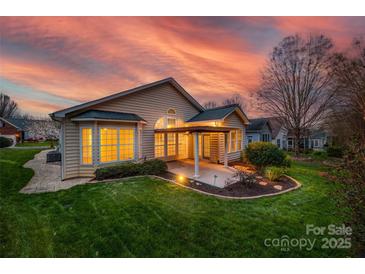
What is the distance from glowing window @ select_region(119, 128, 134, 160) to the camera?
339 inches

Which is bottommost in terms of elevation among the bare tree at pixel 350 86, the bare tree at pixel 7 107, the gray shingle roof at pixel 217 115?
the gray shingle roof at pixel 217 115

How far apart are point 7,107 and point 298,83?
58.6 meters

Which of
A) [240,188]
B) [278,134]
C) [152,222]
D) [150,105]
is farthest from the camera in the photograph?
[278,134]

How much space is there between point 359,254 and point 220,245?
7.66 feet

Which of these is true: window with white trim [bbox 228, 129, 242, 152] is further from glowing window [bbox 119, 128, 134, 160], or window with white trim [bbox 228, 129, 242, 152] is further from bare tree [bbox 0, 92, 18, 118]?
bare tree [bbox 0, 92, 18, 118]

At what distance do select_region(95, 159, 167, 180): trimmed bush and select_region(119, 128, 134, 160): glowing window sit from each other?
4.05ft

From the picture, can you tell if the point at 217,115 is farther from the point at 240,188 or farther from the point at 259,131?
the point at 259,131

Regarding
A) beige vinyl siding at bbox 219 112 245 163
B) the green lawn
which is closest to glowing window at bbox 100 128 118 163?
the green lawn

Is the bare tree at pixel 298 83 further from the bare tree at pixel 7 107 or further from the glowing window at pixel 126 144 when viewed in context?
the bare tree at pixel 7 107

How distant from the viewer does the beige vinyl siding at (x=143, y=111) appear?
7.46m

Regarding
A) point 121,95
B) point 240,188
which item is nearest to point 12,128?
point 121,95

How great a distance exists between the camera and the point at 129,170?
7.46m

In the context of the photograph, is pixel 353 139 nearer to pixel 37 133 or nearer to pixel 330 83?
pixel 330 83

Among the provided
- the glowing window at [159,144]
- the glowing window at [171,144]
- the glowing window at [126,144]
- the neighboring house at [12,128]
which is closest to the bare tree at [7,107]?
the neighboring house at [12,128]
